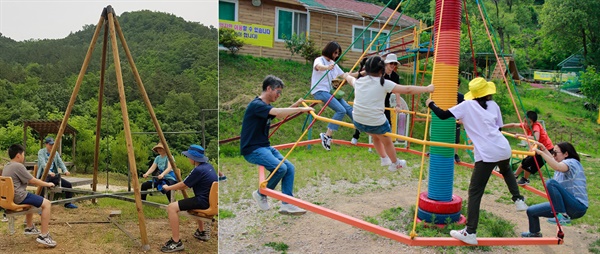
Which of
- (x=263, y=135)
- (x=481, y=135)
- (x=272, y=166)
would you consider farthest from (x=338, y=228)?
(x=481, y=135)

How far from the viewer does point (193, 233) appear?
660cm

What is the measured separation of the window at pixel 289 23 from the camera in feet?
57.9

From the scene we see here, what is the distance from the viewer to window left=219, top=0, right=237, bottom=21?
1678cm

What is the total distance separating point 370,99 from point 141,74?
11413mm

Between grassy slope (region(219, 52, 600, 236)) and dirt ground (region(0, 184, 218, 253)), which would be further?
grassy slope (region(219, 52, 600, 236))

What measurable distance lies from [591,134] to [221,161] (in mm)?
13748

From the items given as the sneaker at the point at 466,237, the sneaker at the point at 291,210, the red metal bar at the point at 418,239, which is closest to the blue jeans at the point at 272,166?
the sneaker at the point at 291,210

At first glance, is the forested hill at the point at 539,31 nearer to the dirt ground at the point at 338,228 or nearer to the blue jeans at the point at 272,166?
the dirt ground at the point at 338,228

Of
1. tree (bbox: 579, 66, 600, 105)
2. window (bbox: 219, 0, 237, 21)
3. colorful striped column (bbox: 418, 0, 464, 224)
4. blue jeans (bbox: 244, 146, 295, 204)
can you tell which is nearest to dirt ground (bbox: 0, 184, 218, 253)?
blue jeans (bbox: 244, 146, 295, 204)

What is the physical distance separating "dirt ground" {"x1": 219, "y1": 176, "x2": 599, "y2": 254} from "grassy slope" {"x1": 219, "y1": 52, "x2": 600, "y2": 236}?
→ 2.11 feet

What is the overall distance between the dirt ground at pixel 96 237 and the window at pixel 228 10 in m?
10.6

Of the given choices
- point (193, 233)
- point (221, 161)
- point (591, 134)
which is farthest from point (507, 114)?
point (193, 233)

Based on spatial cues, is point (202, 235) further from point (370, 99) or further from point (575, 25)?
point (575, 25)

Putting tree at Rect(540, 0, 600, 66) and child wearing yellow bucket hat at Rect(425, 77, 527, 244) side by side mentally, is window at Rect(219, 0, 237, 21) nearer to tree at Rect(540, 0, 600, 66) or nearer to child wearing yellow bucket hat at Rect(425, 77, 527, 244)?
child wearing yellow bucket hat at Rect(425, 77, 527, 244)
